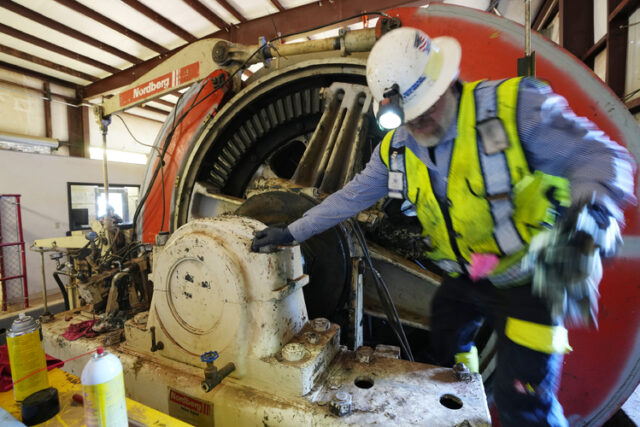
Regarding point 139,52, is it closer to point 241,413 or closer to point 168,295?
point 168,295

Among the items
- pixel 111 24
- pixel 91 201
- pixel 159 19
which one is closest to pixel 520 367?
pixel 159 19

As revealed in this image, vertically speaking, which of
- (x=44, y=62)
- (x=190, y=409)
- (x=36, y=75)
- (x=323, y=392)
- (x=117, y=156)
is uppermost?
(x=44, y=62)

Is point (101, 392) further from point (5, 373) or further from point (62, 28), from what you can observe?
point (62, 28)

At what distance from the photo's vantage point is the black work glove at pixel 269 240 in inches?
46.2

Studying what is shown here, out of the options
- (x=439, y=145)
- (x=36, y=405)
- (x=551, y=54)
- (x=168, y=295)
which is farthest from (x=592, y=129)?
(x=36, y=405)

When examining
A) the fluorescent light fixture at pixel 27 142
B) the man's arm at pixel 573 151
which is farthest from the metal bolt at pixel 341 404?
the fluorescent light fixture at pixel 27 142

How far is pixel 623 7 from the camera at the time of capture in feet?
8.14

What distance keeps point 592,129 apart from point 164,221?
2.59 m

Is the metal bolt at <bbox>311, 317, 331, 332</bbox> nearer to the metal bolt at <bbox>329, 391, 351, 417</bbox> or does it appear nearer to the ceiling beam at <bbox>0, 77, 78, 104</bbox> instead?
the metal bolt at <bbox>329, 391, 351, 417</bbox>

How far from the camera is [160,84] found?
8.01ft

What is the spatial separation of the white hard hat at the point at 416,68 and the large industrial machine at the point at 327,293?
0.55 m

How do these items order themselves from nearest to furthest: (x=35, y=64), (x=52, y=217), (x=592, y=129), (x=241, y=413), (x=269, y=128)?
(x=592, y=129)
(x=241, y=413)
(x=269, y=128)
(x=52, y=217)
(x=35, y=64)

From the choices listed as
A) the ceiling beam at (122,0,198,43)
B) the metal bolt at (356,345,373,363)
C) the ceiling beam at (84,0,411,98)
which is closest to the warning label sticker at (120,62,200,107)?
the metal bolt at (356,345,373,363)

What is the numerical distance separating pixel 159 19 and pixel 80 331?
4.70 metres
